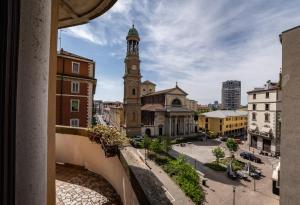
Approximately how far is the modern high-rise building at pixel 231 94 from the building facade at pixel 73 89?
419ft

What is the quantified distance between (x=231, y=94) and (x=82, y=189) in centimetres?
14636

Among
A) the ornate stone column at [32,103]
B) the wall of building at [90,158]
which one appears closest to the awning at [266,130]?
the wall of building at [90,158]

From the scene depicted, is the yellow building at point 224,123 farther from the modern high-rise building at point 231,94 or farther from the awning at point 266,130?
the modern high-rise building at point 231,94

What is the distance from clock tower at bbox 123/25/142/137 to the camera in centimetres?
3628

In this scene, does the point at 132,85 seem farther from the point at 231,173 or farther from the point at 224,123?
the point at 224,123

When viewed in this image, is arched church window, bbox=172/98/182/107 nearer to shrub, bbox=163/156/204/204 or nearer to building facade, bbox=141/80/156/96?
building facade, bbox=141/80/156/96

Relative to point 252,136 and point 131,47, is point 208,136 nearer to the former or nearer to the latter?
point 252,136

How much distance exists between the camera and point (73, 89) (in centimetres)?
1945

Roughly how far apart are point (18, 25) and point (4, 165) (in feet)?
2.27

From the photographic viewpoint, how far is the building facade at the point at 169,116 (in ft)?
135

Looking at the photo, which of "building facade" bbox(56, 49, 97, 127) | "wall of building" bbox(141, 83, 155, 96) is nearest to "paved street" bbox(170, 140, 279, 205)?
"building facade" bbox(56, 49, 97, 127)

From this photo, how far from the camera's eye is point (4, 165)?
0.87 metres

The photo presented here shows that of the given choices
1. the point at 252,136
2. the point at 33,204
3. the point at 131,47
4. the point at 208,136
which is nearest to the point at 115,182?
the point at 33,204

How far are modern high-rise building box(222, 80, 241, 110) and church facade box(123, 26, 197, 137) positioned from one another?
9862 cm
